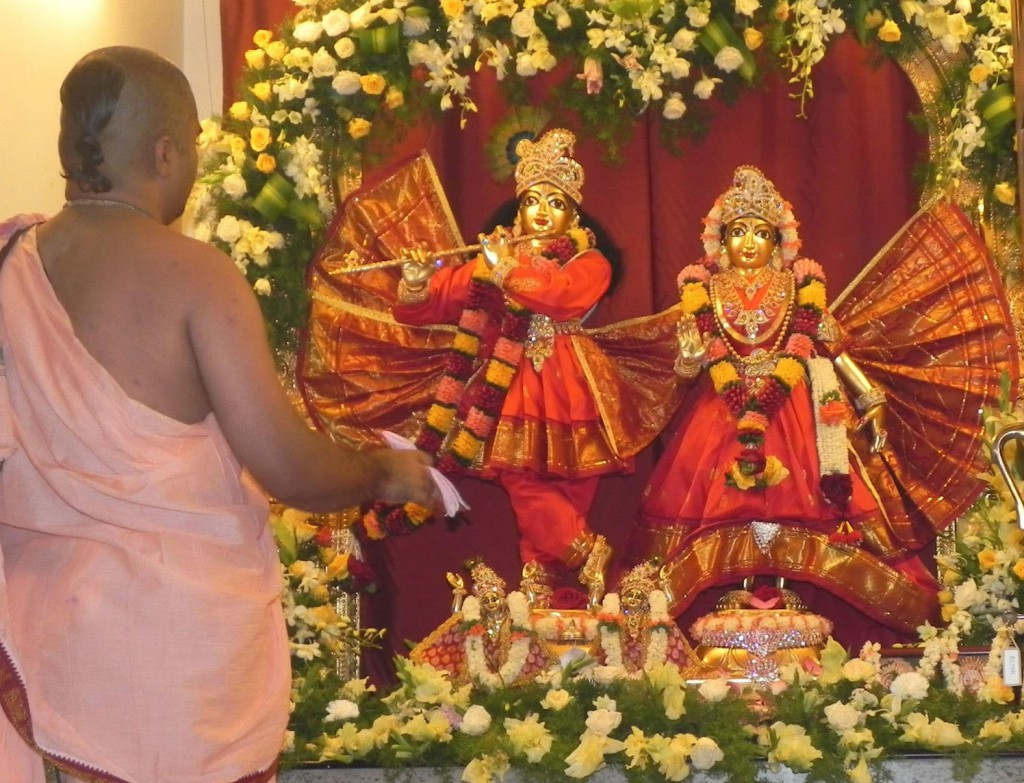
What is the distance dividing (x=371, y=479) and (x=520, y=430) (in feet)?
7.76

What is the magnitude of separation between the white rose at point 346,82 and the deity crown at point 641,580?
5.57ft

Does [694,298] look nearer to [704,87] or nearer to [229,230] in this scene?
[704,87]

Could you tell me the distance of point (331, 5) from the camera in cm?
518

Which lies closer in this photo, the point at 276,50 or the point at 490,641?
the point at 490,641

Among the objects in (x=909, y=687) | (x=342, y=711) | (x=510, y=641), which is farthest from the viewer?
(x=510, y=641)

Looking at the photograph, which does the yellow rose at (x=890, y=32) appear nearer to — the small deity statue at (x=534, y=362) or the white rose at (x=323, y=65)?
the small deity statue at (x=534, y=362)

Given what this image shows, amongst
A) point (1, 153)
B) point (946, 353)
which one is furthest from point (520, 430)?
point (1, 153)

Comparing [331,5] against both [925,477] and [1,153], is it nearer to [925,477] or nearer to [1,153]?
[1,153]

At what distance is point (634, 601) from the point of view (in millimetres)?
4566

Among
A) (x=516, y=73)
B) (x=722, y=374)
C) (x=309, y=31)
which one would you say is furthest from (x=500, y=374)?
(x=309, y=31)


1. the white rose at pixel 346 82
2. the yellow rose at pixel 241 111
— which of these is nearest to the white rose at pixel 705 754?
the white rose at pixel 346 82

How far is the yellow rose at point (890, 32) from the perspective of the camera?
497cm

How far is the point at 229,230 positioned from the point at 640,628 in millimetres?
1693

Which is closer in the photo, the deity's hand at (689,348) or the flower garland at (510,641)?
the flower garland at (510,641)
